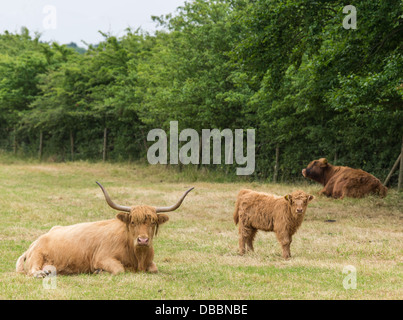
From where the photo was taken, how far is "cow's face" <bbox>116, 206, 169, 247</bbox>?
6448mm

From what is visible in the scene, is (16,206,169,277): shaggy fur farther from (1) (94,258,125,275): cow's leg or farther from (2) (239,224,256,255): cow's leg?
(2) (239,224,256,255): cow's leg

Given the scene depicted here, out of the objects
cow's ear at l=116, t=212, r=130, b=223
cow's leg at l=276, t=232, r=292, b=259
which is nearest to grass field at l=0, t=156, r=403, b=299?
cow's leg at l=276, t=232, r=292, b=259

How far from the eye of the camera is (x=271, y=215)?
8414 mm

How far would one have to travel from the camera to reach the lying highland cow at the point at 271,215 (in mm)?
8072

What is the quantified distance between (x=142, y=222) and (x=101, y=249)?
78 cm

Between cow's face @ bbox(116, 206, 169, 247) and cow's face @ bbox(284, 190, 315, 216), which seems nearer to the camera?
cow's face @ bbox(116, 206, 169, 247)

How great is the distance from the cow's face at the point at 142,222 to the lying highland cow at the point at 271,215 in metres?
2.28

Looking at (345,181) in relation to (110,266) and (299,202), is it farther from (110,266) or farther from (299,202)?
(110,266)

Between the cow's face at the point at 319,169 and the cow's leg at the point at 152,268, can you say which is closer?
the cow's leg at the point at 152,268

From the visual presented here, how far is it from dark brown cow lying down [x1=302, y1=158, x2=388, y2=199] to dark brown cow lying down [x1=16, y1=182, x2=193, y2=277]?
10.1 meters

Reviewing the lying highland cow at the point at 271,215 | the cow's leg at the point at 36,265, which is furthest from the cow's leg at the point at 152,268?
the lying highland cow at the point at 271,215

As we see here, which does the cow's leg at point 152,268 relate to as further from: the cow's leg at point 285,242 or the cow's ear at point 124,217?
the cow's leg at point 285,242

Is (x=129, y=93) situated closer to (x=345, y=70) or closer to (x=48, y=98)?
(x=48, y=98)
